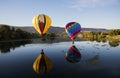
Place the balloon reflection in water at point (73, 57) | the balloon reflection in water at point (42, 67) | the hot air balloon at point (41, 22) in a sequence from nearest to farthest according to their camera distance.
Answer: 1. the balloon reflection in water at point (42, 67)
2. the balloon reflection in water at point (73, 57)
3. the hot air balloon at point (41, 22)

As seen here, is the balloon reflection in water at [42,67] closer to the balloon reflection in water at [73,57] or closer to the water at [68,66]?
the water at [68,66]

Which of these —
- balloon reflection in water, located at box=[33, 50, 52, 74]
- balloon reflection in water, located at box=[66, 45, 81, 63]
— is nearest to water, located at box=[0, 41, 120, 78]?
balloon reflection in water, located at box=[66, 45, 81, 63]

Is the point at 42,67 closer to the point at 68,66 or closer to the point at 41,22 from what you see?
the point at 68,66

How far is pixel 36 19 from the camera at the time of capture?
51.9 m

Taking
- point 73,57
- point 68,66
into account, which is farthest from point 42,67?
point 73,57

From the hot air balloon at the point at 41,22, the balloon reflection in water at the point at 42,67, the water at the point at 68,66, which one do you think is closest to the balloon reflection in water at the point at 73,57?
the water at the point at 68,66

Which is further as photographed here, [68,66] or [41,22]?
[41,22]

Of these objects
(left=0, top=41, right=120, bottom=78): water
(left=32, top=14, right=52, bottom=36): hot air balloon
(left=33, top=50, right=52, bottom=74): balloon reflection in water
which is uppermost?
(left=32, top=14, right=52, bottom=36): hot air balloon

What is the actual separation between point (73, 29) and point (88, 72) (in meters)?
35.1

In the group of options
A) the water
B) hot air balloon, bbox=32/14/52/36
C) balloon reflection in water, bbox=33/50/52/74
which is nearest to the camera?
the water

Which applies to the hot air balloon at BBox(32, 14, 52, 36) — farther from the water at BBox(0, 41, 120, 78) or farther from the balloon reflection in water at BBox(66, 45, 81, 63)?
the balloon reflection in water at BBox(66, 45, 81, 63)

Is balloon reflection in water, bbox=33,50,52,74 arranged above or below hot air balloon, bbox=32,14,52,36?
below

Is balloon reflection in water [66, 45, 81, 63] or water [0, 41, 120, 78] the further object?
balloon reflection in water [66, 45, 81, 63]

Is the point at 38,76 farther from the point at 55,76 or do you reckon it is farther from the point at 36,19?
the point at 36,19
